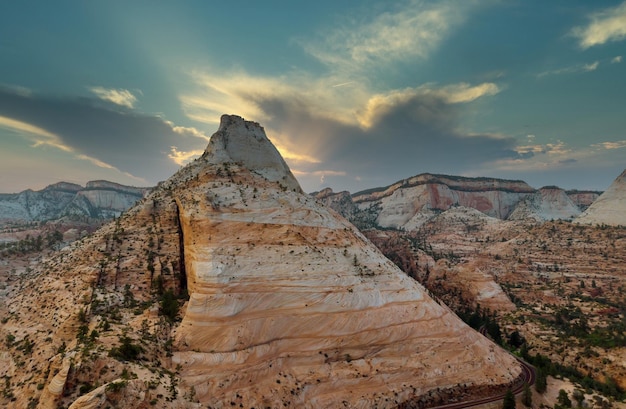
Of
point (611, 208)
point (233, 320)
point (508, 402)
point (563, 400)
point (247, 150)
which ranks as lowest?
point (563, 400)

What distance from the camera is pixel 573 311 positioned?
7612cm

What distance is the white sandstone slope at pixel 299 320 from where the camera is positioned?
33.2 metres

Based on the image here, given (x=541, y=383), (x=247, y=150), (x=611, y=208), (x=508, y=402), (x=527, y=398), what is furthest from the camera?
(x=611, y=208)

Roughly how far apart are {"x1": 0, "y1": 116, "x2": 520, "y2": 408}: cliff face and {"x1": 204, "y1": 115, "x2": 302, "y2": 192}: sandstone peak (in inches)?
360

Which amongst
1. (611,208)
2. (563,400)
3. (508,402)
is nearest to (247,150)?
(508,402)

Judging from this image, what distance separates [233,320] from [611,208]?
541 ft

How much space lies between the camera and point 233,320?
35.0 metres

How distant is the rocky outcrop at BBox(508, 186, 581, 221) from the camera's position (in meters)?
185

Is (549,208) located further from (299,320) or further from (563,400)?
(299,320)

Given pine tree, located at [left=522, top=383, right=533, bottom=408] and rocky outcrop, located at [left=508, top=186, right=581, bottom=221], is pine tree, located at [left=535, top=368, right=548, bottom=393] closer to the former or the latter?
pine tree, located at [left=522, top=383, right=533, bottom=408]

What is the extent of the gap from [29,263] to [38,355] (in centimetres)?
6483

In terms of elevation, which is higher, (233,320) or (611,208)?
(611,208)

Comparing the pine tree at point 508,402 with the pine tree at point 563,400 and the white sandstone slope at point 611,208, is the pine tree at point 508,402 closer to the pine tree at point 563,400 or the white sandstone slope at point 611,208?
the pine tree at point 563,400

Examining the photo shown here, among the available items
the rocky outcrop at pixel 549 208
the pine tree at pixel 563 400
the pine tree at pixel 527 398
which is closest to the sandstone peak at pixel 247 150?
the pine tree at pixel 527 398
